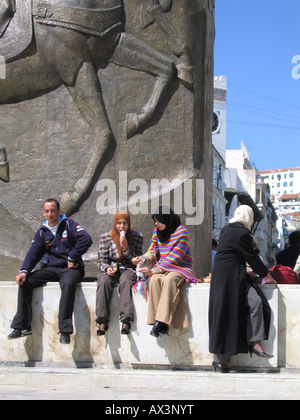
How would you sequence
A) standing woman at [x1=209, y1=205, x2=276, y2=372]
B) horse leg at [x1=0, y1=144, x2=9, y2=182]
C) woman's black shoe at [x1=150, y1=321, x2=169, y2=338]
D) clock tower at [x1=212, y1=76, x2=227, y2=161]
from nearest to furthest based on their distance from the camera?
standing woman at [x1=209, y1=205, x2=276, y2=372]
woman's black shoe at [x1=150, y1=321, x2=169, y2=338]
horse leg at [x1=0, y1=144, x2=9, y2=182]
clock tower at [x1=212, y1=76, x2=227, y2=161]

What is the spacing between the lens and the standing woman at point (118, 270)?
21.9ft

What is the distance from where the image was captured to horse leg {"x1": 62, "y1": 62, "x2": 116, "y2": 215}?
26.9 ft

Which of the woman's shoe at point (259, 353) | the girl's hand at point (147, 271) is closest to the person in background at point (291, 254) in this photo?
the woman's shoe at point (259, 353)

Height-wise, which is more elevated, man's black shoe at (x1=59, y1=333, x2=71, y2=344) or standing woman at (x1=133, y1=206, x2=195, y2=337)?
standing woman at (x1=133, y1=206, x2=195, y2=337)

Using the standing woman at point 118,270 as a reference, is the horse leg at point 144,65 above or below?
above

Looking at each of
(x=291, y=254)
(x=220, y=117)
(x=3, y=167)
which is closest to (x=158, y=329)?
(x=291, y=254)

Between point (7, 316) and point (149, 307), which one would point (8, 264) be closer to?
point (7, 316)

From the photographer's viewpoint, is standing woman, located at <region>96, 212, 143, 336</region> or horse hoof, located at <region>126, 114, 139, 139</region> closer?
standing woman, located at <region>96, 212, 143, 336</region>

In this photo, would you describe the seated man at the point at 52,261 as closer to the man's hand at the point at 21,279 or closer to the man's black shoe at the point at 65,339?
the man's hand at the point at 21,279

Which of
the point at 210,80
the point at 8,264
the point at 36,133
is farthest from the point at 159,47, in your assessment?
the point at 8,264

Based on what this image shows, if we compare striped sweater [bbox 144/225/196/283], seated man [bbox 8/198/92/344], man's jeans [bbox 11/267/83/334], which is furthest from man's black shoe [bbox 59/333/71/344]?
striped sweater [bbox 144/225/196/283]

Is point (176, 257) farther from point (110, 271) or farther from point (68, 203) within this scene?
point (68, 203)

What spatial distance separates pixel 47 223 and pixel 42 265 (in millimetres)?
432

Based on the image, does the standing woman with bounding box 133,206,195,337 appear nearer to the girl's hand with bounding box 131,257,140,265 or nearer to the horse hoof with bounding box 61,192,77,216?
the girl's hand with bounding box 131,257,140,265
